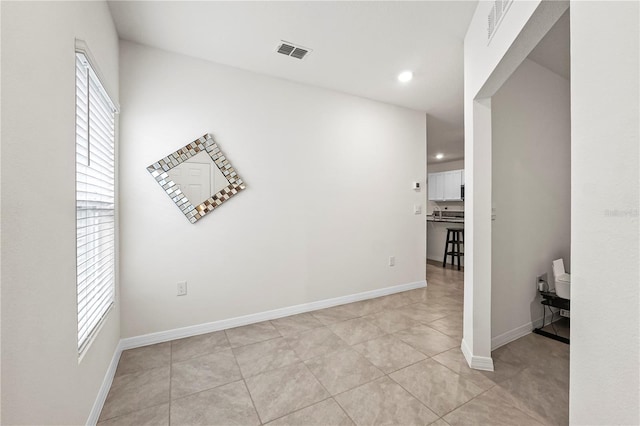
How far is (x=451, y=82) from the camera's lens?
3.11m

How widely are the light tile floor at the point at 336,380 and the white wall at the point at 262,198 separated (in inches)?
20.3

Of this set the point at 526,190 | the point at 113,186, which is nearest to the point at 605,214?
the point at 526,190

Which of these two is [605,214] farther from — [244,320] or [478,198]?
[244,320]

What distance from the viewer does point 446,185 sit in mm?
6793

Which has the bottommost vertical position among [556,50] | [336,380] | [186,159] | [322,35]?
[336,380]

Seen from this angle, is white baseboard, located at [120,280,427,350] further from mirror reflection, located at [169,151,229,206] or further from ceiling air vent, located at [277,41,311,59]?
ceiling air vent, located at [277,41,311,59]

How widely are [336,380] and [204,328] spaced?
4.73 feet

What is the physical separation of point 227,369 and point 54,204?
1572 mm

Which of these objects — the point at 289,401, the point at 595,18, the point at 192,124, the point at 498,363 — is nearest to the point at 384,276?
the point at 498,363

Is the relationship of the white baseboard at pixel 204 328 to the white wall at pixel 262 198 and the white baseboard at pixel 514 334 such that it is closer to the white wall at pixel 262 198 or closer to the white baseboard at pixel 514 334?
the white wall at pixel 262 198

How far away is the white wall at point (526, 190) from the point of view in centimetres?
232

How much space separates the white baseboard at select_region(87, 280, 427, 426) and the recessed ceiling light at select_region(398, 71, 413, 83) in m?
2.65

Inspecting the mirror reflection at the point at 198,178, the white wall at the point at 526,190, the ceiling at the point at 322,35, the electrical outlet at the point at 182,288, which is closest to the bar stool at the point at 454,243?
the white wall at the point at 526,190

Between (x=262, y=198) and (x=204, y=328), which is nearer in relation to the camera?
(x=204, y=328)
